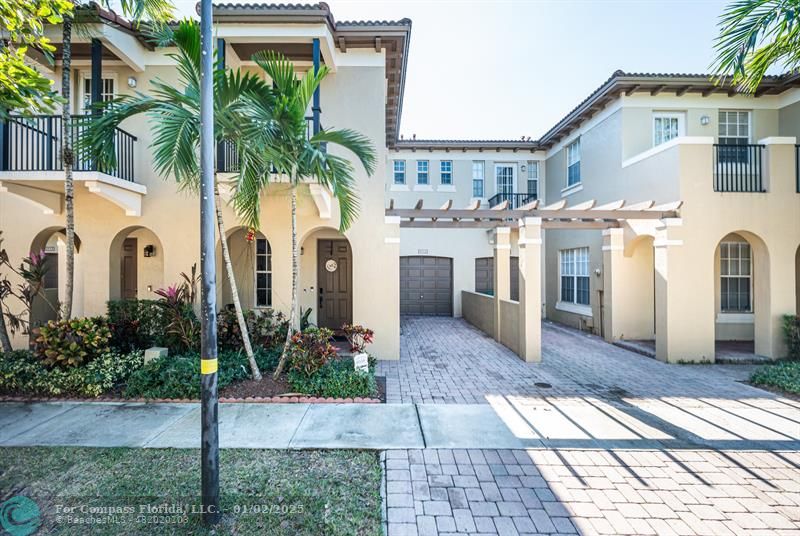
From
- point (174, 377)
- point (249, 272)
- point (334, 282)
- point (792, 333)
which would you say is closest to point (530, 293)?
point (334, 282)

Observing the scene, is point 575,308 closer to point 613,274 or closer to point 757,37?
point 613,274

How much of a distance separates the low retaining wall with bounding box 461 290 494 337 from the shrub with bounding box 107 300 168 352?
337 inches

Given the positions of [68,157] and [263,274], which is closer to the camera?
[68,157]

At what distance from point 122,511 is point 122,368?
12.0ft

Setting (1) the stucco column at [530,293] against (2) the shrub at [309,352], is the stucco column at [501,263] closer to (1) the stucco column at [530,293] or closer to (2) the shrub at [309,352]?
(1) the stucco column at [530,293]

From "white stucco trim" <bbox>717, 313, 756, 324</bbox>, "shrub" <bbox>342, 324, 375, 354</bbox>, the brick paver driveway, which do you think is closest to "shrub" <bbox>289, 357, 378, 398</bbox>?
the brick paver driveway

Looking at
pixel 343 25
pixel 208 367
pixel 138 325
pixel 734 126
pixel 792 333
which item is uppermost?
pixel 343 25

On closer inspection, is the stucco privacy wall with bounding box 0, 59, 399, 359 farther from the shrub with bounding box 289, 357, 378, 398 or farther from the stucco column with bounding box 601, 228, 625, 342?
the stucco column with bounding box 601, 228, 625, 342

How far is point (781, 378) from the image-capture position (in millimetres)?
6227

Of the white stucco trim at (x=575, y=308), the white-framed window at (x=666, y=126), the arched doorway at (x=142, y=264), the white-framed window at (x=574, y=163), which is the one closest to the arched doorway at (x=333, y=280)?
the arched doorway at (x=142, y=264)

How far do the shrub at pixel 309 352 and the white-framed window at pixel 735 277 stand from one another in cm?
1130

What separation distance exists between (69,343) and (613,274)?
12.5 m

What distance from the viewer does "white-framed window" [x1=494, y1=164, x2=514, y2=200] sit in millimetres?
15102
